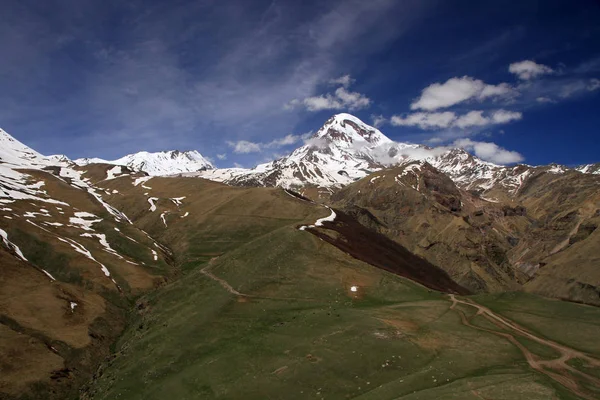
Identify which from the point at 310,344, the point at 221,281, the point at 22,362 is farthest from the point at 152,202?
the point at 310,344

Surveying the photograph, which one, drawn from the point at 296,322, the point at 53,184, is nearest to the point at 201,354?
the point at 296,322

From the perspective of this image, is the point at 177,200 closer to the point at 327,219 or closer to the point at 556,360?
the point at 327,219

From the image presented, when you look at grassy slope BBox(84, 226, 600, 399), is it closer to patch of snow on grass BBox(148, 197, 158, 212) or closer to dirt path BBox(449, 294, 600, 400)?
dirt path BBox(449, 294, 600, 400)

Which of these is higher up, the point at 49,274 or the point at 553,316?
the point at 49,274

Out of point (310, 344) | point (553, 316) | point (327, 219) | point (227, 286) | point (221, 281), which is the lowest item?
point (310, 344)

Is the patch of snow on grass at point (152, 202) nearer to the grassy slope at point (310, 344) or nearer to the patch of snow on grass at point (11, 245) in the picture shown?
the patch of snow on grass at point (11, 245)

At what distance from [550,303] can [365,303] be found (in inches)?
1139

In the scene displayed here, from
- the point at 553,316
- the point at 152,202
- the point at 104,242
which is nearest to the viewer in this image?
the point at 553,316

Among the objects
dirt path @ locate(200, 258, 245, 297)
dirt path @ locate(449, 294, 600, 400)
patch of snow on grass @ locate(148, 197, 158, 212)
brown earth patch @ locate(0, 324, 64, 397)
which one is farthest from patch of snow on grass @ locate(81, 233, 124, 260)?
dirt path @ locate(449, 294, 600, 400)

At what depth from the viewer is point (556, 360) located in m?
43.6

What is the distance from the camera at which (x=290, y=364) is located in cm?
4794

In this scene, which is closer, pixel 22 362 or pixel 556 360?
pixel 556 360

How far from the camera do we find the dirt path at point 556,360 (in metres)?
38.0

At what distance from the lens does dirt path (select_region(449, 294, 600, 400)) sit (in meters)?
38.0
